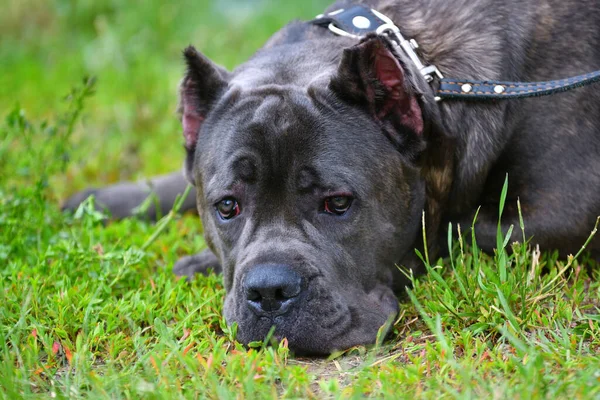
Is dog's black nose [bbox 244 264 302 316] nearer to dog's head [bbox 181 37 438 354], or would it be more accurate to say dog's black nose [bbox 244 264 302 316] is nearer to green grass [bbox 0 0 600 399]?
dog's head [bbox 181 37 438 354]

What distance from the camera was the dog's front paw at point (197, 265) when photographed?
11.9 ft

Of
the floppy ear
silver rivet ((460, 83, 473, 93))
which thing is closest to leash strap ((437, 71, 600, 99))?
silver rivet ((460, 83, 473, 93))

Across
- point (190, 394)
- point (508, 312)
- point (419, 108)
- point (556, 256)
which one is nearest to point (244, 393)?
point (190, 394)

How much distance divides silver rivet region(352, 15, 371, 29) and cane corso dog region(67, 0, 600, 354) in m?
0.10

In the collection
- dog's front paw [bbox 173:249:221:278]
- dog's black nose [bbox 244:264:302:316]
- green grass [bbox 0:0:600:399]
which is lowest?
dog's front paw [bbox 173:249:221:278]

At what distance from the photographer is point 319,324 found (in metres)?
2.75

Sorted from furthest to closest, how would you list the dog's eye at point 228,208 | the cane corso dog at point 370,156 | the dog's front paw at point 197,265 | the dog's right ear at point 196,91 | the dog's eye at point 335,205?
the dog's front paw at point 197,265 → the dog's right ear at point 196,91 → the dog's eye at point 228,208 → the dog's eye at point 335,205 → the cane corso dog at point 370,156

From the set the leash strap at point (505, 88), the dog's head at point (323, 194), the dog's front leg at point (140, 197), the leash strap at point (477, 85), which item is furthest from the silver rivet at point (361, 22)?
the dog's front leg at point (140, 197)

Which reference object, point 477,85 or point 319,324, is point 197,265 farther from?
point 477,85

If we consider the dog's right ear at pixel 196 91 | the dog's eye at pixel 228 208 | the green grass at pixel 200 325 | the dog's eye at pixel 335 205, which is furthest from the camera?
the dog's right ear at pixel 196 91

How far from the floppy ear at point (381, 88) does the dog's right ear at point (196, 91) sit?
22.9 inches

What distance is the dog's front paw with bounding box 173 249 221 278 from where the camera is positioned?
3615 millimetres

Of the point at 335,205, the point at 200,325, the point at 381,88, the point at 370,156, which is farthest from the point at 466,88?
the point at 200,325

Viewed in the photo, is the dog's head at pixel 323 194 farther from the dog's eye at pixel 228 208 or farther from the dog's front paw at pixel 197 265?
the dog's front paw at pixel 197 265
